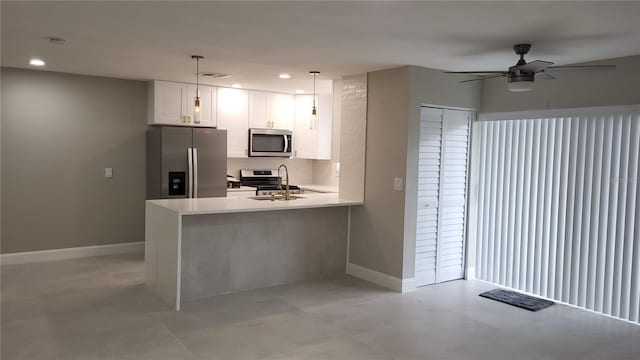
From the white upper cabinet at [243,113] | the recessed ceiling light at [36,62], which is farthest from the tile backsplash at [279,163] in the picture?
the recessed ceiling light at [36,62]

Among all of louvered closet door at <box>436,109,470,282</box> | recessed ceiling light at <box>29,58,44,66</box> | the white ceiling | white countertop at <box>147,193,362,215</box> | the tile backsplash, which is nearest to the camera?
the white ceiling

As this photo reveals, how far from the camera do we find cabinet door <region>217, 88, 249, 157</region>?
7.12m

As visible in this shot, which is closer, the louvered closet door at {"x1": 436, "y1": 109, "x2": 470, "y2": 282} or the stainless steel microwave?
the louvered closet door at {"x1": 436, "y1": 109, "x2": 470, "y2": 282}

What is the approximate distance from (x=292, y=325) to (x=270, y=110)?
164 inches

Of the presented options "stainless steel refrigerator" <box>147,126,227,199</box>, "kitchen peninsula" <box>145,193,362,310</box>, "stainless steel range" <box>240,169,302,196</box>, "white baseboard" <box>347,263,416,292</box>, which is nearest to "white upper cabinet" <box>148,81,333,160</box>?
"stainless steel refrigerator" <box>147,126,227,199</box>

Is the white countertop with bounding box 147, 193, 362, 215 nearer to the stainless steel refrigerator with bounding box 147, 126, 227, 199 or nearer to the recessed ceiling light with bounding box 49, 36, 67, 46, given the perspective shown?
the stainless steel refrigerator with bounding box 147, 126, 227, 199

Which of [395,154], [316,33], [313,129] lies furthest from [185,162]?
[316,33]

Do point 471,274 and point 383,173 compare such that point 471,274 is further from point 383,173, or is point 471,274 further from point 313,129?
point 313,129

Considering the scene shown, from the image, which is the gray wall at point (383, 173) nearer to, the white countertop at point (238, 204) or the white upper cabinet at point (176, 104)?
the white countertop at point (238, 204)

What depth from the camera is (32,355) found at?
3.44 metres

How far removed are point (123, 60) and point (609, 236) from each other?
5024 mm

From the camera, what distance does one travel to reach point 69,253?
6391 mm

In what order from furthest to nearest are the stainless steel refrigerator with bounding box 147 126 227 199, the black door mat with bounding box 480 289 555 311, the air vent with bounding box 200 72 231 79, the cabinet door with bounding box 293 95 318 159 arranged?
the cabinet door with bounding box 293 95 318 159 < the stainless steel refrigerator with bounding box 147 126 227 199 < the air vent with bounding box 200 72 231 79 < the black door mat with bounding box 480 289 555 311

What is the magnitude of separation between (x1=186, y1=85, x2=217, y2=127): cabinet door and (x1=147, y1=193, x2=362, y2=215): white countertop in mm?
1941
